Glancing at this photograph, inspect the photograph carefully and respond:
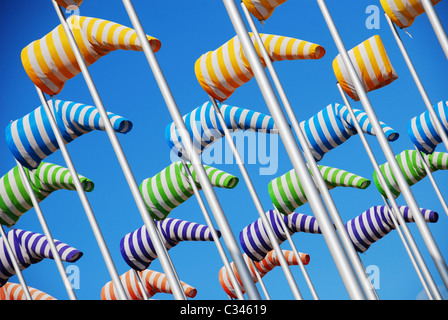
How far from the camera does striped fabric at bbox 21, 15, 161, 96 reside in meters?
4.77

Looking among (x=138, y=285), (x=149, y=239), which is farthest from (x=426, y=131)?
(x=138, y=285)

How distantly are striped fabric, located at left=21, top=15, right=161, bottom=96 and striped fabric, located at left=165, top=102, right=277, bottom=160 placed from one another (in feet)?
8.11

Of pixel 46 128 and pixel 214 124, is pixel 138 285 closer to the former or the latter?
pixel 214 124

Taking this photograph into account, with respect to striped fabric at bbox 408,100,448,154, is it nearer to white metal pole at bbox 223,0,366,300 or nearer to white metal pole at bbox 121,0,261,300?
white metal pole at bbox 121,0,261,300

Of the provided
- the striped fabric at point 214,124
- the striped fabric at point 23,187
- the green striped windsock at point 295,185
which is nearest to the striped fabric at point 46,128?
the striped fabric at point 23,187

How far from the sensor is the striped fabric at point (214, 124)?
7281mm

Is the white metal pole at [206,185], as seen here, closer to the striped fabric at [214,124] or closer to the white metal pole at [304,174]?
the white metal pole at [304,174]

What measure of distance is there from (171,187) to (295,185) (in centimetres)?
239

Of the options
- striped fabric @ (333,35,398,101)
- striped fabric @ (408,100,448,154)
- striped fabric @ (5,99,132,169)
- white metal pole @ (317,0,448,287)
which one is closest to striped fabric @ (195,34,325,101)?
striped fabric @ (333,35,398,101)
